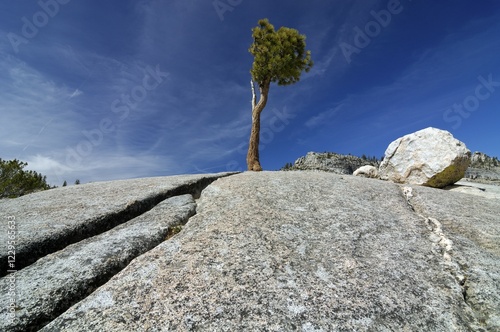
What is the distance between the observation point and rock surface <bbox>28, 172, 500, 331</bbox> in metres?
4.97

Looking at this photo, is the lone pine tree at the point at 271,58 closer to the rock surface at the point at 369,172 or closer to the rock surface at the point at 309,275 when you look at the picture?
the rock surface at the point at 369,172

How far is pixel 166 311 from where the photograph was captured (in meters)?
4.99

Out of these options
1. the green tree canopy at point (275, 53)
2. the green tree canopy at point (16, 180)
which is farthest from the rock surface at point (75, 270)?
the green tree canopy at point (16, 180)

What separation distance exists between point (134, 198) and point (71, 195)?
11.2 feet

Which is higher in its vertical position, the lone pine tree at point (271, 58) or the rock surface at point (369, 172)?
the lone pine tree at point (271, 58)

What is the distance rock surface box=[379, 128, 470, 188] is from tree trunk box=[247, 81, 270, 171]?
1251cm

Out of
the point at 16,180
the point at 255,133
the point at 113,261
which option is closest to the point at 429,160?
the point at 255,133

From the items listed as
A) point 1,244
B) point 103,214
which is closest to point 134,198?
point 103,214

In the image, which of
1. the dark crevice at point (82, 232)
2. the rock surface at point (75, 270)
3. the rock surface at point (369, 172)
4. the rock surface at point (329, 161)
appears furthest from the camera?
the rock surface at point (329, 161)

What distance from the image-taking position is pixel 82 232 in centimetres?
789

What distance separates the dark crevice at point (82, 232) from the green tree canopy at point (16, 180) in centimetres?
3742

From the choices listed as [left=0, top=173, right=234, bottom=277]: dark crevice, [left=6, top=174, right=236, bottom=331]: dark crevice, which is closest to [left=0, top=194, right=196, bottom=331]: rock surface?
[left=6, top=174, right=236, bottom=331]: dark crevice

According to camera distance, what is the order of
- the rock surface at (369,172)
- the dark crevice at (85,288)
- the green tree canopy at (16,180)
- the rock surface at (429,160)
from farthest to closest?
the green tree canopy at (16,180) < the rock surface at (369,172) < the rock surface at (429,160) < the dark crevice at (85,288)

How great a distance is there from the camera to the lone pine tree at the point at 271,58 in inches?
1137
